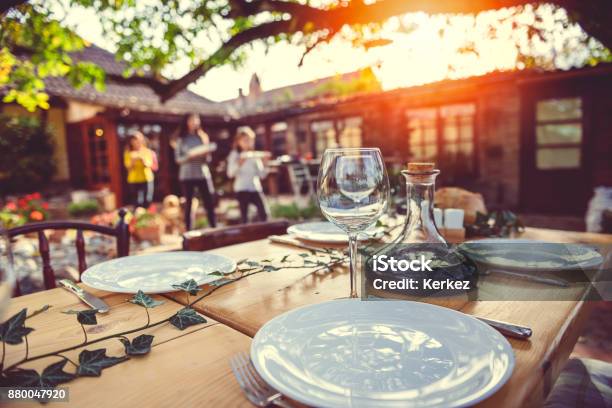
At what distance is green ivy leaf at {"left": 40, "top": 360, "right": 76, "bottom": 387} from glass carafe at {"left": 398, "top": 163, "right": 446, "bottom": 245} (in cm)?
69

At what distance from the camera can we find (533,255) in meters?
1.07

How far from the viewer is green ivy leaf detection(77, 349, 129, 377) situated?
0.54m

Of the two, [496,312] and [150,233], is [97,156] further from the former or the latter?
[496,312]

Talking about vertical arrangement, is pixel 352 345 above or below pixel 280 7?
below

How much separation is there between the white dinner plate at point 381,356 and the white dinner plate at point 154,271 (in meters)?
0.37

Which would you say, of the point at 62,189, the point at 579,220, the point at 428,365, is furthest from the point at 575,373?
the point at 62,189

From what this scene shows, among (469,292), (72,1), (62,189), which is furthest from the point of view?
(62,189)

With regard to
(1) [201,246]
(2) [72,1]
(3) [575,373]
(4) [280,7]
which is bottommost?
(3) [575,373]

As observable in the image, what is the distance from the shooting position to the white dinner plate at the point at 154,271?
2.96 ft

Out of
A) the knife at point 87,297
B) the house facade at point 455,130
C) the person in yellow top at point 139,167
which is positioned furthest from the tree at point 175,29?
the house facade at point 455,130

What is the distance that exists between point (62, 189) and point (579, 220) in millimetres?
14134

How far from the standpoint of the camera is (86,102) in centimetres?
1155

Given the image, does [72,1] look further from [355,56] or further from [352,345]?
[352,345]

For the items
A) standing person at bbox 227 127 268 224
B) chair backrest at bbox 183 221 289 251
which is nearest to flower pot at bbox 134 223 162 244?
standing person at bbox 227 127 268 224
